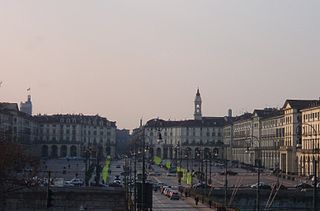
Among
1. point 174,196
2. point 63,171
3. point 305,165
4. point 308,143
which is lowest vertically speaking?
point 174,196

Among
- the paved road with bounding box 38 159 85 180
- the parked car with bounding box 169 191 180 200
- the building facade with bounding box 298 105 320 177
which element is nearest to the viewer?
the parked car with bounding box 169 191 180 200

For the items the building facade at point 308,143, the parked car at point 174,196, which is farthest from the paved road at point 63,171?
the building facade at point 308,143

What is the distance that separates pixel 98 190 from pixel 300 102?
229 ft

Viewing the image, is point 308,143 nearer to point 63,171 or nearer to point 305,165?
point 305,165

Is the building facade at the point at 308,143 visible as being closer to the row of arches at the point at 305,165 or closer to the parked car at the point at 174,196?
the row of arches at the point at 305,165

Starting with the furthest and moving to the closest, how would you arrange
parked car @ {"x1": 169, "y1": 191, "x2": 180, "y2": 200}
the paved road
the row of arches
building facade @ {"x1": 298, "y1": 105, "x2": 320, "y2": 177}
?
building facade @ {"x1": 298, "y1": 105, "x2": 320, "y2": 177}, the row of arches, the paved road, parked car @ {"x1": 169, "y1": 191, "x2": 180, "y2": 200}

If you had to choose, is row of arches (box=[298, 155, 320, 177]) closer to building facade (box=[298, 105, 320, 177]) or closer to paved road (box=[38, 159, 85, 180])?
building facade (box=[298, 105, 320, 177])

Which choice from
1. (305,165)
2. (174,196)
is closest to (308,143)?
(305,165)

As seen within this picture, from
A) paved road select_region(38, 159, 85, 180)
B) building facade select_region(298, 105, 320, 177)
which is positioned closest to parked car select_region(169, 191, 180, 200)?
paved road select_region(38, 159, 85, 180)

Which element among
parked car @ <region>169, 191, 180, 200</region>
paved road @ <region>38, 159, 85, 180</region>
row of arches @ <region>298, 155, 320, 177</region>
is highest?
row of arches @ <region>298, 155, 320, 177</region>

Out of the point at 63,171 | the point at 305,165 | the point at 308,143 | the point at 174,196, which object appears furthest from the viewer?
the point at 305,165

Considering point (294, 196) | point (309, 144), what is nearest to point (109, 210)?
point (294, 196)

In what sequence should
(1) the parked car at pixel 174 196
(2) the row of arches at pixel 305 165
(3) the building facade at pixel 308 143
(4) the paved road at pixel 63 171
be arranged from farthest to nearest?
(3) the building facade at pixel 308 143 < (2) the row of arches at pixel 305 165 < (4) the paved road at pixel 63 171 < (1) the parked car at pixel 174 196

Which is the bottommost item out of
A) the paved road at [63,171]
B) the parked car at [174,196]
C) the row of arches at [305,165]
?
the parked car at [174,196]
